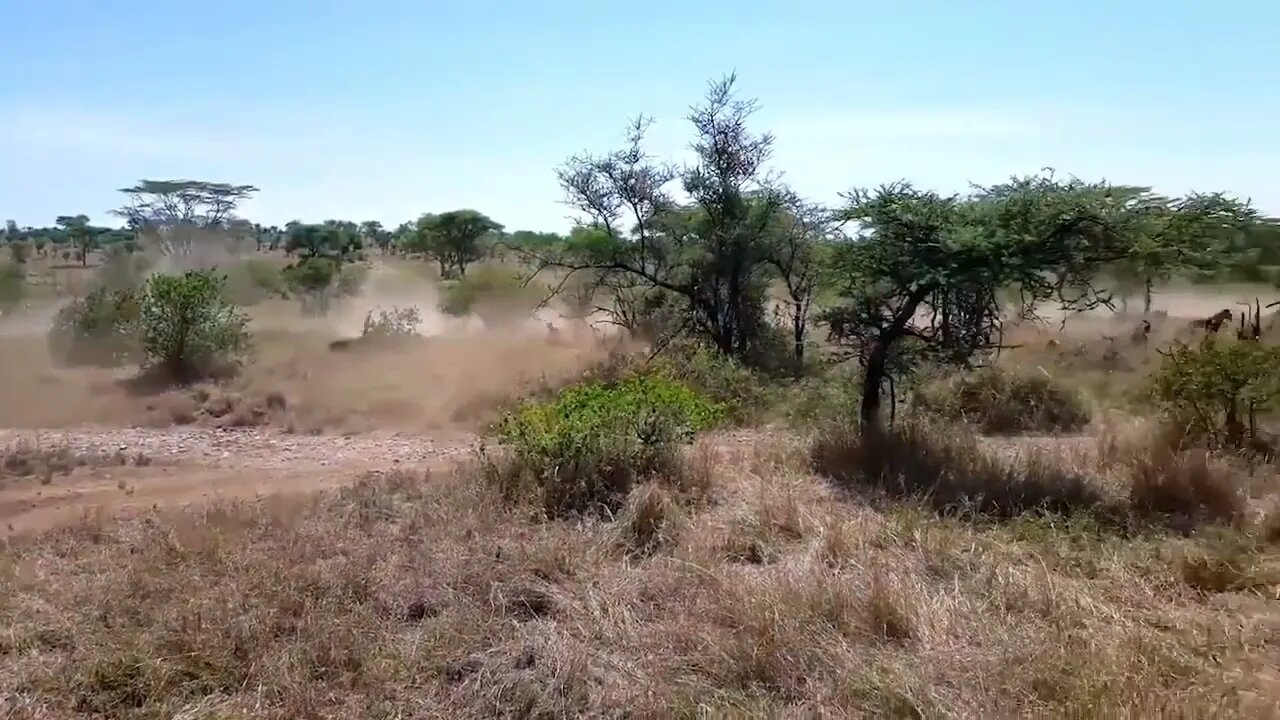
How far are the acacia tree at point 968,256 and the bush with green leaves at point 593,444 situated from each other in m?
2.32

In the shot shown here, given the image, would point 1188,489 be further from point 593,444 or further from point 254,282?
point 254,282

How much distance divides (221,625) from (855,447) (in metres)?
5.57

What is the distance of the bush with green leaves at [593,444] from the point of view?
719 centimetres

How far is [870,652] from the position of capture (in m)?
4.54

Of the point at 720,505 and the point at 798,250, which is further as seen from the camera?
the point at 798,250

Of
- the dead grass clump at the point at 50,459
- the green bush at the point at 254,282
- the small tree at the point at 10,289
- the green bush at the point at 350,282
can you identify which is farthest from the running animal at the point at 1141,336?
the small tree at the point at 10,289

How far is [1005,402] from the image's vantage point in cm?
1198

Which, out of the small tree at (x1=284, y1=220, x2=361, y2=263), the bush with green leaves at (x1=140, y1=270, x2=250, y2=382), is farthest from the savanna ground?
the small tree at (x1=284, y1=220, x2=361, y2=263)

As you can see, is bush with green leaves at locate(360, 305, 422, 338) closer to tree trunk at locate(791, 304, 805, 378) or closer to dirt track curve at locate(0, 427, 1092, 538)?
dirt track curve at locate(0, 427, 1092, 538)

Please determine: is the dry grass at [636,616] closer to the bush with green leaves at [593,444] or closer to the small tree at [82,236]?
the bush with green leaves at [593,444]

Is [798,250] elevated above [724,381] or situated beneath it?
elevated above

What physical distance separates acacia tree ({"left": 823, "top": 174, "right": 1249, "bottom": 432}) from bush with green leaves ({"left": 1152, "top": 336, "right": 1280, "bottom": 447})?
1093 millimetres

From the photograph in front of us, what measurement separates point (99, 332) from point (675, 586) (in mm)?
16141

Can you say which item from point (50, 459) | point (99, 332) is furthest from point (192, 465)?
point (99, 332)
